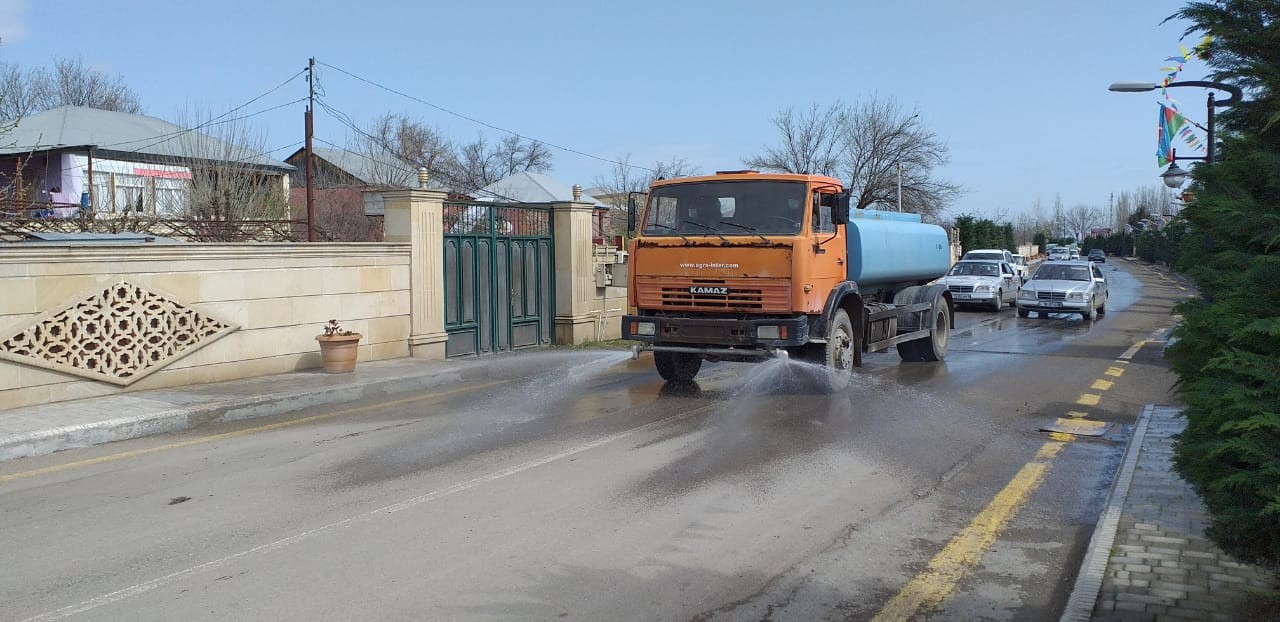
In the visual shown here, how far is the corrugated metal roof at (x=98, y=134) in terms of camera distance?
106ft

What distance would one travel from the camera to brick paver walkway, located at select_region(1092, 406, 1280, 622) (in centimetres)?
461

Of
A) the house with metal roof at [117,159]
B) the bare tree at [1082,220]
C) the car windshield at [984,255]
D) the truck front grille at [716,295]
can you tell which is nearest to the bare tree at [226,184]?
the house with metal roof at [117,159]

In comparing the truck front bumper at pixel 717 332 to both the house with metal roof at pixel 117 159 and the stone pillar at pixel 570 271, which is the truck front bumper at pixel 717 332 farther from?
the house with metal roof at pixel 117 159

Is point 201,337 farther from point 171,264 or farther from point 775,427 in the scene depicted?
point 775,427

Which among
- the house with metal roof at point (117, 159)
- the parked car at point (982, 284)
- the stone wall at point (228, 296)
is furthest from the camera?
the parked car at point (982, 284)

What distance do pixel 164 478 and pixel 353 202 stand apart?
2845cm

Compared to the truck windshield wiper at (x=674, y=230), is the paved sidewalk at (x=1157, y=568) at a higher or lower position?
lower

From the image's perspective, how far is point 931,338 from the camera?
15484 millimetres

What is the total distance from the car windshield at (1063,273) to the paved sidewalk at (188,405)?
19.3 meters

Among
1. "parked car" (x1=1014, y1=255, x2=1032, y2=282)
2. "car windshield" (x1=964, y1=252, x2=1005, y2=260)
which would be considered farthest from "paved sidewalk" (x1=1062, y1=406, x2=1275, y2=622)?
"parked car" (x1=1014, y1=255, x2=1032, y2=282)

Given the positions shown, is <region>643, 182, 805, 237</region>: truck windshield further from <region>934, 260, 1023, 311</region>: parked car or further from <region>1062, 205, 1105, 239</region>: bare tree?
<region>1062, 205, 1105, 239</region>: bare tree

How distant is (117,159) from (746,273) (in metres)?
29.8

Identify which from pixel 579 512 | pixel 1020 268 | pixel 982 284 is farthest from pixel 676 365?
pixel 1020 268

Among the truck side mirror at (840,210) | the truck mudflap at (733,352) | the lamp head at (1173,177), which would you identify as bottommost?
the truck mudflap at (733,352)
